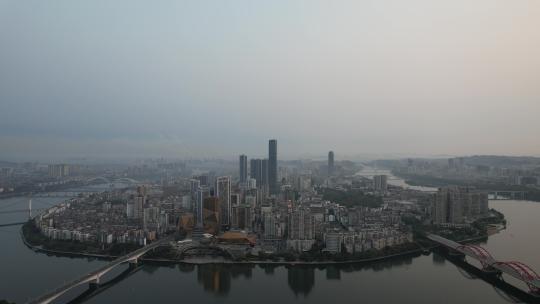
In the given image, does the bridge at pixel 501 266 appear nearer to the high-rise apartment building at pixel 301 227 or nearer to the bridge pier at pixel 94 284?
the high-rise apartment building at pixel 301 227

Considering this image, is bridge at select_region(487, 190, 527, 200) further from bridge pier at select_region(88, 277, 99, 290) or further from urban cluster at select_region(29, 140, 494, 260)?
bridge pier at select_region(88, 277, 99, 290)

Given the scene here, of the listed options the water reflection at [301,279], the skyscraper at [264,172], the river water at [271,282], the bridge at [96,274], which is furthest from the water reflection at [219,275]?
the skyscraper at [264,172]

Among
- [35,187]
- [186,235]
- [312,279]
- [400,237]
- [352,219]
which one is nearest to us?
[312,279]

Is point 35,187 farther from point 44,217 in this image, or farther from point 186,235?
point 186,235

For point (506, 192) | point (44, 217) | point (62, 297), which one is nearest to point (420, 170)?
point (506, 192)

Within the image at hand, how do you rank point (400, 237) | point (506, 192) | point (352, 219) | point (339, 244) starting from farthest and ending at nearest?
point (506, 192)
point (352, 219)
point (400, 237)
point (339, 244)

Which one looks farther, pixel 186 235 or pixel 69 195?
pixel 69 195
